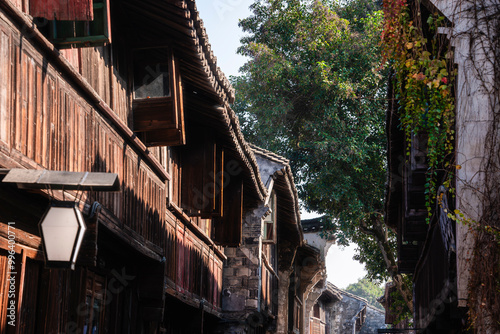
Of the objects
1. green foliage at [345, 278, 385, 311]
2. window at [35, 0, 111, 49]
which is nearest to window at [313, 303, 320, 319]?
window at [35, 0, 111, 49]

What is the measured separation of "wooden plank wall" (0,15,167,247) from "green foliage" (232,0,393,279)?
14.1 metres

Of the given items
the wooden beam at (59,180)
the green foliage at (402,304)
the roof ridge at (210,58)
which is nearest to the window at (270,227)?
the green foliage at (402,304)

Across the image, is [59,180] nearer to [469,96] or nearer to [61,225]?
[61,225]

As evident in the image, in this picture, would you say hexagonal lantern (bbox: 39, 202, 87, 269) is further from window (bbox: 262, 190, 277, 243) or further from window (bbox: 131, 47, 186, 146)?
window (bbox: 262, 190, 277, 243)

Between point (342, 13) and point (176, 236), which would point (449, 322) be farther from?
point (342, 13)

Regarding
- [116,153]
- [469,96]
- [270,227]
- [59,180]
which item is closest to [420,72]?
[469,96]

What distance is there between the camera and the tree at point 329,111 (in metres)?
22.4

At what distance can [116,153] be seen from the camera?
26.2 ft

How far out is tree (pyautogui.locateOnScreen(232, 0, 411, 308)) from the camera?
22.4 meters

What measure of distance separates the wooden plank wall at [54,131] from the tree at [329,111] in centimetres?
1409

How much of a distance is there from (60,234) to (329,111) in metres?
18.2

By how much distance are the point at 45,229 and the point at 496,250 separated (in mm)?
4298

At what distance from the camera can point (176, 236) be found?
11.2 metres

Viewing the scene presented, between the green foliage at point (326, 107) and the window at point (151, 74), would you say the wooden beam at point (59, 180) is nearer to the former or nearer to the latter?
the window at point (151, 74)
